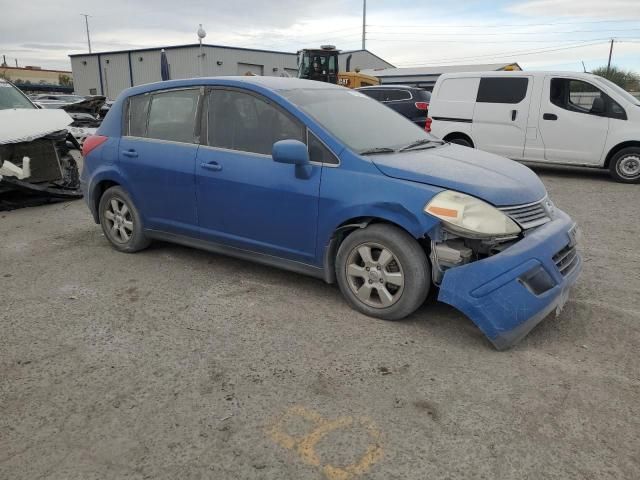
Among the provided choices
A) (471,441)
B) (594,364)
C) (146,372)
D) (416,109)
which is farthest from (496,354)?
(416,109)

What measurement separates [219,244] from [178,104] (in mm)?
1333

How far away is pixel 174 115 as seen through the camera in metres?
4.68

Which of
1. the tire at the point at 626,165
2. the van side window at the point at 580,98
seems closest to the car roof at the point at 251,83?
the van side window at the point at 580,98

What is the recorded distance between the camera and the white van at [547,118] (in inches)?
349

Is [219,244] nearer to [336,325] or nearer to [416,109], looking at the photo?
[336,325]

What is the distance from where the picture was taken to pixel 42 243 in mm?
5773

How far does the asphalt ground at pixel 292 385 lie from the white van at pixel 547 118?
17.0 feet

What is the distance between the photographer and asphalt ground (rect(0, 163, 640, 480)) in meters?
2.32

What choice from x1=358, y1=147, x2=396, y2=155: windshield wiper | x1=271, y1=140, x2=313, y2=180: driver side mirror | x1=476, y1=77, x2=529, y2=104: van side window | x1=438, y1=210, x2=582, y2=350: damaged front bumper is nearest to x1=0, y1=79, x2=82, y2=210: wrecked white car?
x1=271, y1=140, x2=313, y2=180: driver side mirror

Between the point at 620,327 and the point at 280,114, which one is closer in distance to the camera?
the point at 620,327

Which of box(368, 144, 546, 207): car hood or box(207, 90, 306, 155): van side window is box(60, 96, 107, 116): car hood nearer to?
box(207, 90, 306, 155): van side window

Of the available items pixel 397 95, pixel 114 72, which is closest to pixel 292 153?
pixel 397 95

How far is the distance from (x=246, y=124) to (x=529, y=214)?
2.26m

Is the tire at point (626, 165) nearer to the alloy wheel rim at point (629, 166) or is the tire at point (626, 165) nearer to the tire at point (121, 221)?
the alloy wheel rim at point (629, 166)
